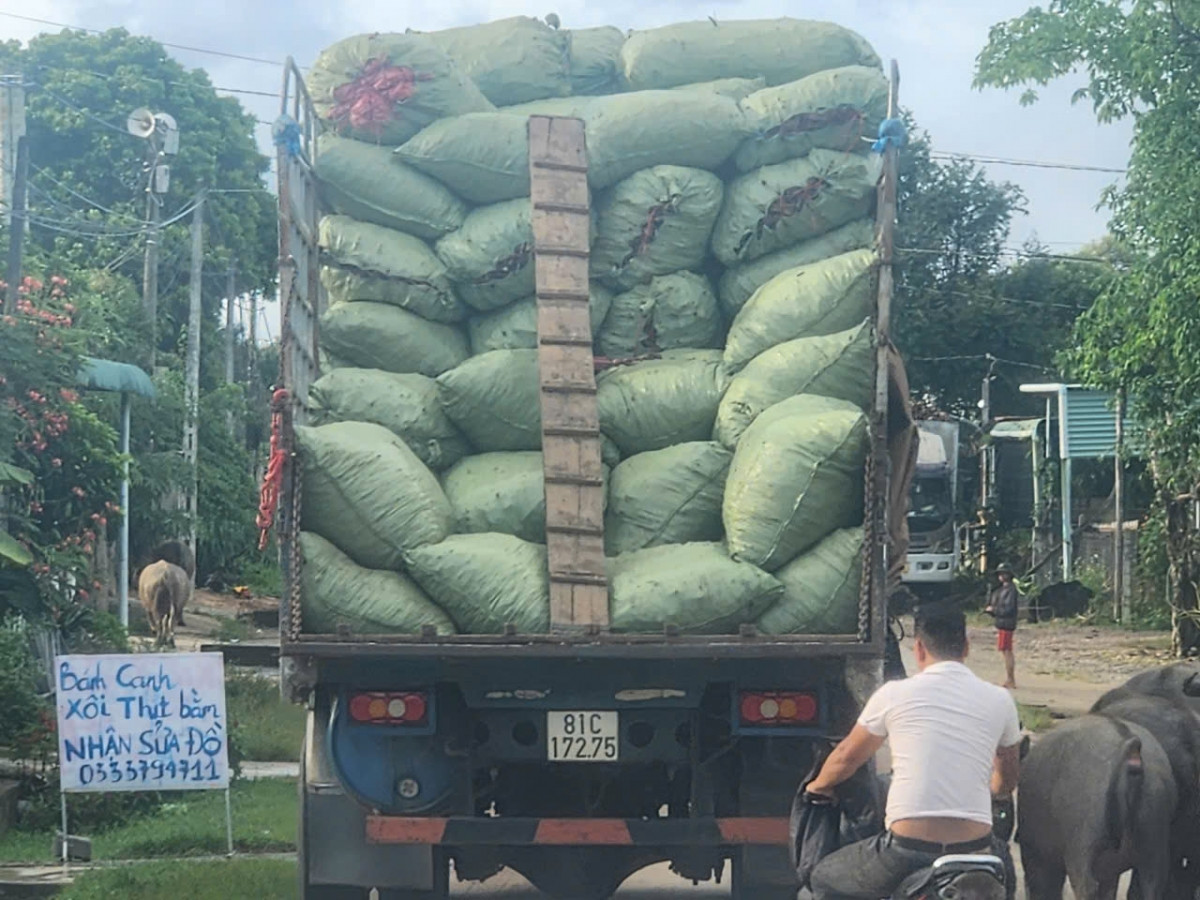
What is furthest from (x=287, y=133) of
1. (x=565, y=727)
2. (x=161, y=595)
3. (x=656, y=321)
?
(x=161, y=595)

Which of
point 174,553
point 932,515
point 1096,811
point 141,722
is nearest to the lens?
point 1096,811

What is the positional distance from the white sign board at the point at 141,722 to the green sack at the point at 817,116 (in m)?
3.60

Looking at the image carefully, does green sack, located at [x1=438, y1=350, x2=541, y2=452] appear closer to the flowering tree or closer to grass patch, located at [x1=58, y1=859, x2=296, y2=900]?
grass patch, located at [x1=58, y1=859, x2=296, y2=900]

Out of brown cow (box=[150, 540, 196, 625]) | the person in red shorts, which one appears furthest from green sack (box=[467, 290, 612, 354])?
brown cow (box=[150, 540, 196, 625])

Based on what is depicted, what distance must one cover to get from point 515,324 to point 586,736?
6.28 feet

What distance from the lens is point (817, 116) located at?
8.04 metres

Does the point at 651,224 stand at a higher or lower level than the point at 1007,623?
higher

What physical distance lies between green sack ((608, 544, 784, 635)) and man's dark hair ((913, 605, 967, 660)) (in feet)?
4.82

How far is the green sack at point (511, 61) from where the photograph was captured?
8.60 meters

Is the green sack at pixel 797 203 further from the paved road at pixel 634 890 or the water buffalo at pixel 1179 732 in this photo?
the paved road at pixel 634 890

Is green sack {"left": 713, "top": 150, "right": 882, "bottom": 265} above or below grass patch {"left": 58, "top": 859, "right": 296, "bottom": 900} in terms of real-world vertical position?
above

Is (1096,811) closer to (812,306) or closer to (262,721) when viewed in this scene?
(812,306)

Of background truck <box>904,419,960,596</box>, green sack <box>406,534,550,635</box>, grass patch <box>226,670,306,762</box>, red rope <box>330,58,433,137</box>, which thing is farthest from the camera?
background truck <box>904,419,960,596</box>

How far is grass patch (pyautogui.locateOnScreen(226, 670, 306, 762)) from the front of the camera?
12789mm
